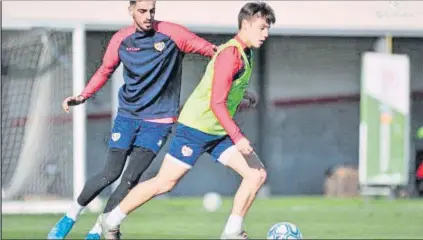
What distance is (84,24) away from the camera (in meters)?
15.7

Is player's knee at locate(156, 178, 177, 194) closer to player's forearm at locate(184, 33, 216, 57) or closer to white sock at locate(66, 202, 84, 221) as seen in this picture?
white sock at locate(66, 202, 84, 221)

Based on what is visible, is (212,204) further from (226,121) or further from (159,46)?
(226,121)

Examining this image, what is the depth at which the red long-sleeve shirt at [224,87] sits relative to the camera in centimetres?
733

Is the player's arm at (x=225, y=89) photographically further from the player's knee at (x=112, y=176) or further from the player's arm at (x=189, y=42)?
the player's knee at (x=112, y=176)

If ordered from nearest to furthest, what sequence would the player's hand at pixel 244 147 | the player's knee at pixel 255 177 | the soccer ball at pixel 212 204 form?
the player's hand at pixel 244 147
the player's knee at pixel 255 177
the soccer ball at pixel 212 204

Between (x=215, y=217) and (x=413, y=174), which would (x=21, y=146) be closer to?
(x=215, y=217)

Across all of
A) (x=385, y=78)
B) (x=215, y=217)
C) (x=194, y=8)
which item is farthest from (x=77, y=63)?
(x=385, y=78)

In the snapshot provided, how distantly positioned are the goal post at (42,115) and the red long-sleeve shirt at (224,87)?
8.07m

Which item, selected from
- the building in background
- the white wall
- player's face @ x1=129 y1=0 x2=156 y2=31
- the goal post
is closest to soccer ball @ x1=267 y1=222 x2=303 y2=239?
player's face @ x1=129 y1=0 x2=156 y2=31

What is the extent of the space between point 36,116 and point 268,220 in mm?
4132

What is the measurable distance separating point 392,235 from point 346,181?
788cm

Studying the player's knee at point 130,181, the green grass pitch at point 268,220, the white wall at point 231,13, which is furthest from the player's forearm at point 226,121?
the white wall at point 231,13

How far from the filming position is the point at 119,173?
8.09 metres

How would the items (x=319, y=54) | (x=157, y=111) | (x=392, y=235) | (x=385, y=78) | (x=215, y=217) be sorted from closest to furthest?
1. (x=157, y=111)
2. (x=392, y=235)
3. (x=215, y=217)
4. (x=385, y=78)
5. (x=319, y=54)
